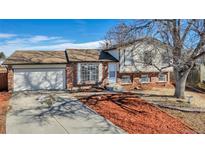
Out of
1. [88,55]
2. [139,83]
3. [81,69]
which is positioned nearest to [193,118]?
[139,83]

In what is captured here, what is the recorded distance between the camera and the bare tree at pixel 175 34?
1045 cm

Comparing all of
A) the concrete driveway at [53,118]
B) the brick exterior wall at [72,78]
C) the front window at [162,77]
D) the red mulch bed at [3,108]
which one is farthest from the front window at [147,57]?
the red mulch bed at [3,108]

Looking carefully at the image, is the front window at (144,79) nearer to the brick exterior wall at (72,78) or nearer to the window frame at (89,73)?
the window frame at (89,73)

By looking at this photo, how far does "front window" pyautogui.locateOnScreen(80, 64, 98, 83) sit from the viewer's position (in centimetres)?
1480

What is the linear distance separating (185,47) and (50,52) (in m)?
8.08

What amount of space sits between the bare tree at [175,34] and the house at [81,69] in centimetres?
237

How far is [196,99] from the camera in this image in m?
12.5

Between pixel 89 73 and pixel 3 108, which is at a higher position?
pixel 89 73

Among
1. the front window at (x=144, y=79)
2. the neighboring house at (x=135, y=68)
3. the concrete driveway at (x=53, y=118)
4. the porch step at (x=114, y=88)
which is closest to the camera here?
the concrete driveway at (x=53, y=118)

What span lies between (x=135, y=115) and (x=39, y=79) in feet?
22.7

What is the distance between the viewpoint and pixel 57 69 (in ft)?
47.5

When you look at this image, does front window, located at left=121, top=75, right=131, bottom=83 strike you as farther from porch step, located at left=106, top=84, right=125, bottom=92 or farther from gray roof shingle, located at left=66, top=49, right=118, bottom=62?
gray roof shingle, located at left=66, top=49, right=118, bottom=62

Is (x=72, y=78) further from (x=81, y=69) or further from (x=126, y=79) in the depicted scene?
(x=126, y=79)
